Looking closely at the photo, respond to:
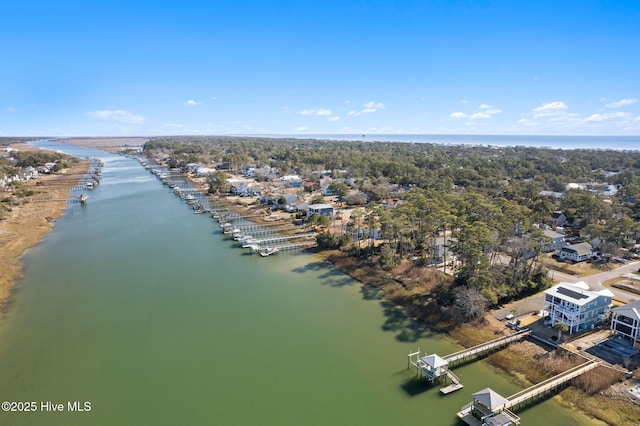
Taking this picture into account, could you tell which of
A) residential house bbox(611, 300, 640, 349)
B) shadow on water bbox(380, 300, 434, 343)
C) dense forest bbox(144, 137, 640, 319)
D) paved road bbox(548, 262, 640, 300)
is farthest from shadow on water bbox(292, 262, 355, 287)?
residential house bbox(611, 300, 640, 349)

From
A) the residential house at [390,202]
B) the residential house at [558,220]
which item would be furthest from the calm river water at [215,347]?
the residential house at [558,220]

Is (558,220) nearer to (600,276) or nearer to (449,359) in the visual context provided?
(600,276)

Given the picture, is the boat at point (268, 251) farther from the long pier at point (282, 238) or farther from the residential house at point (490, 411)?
the residential house at point (490, 411)

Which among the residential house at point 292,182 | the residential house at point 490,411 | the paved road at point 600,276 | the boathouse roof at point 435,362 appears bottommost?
the residential house at point 490,411

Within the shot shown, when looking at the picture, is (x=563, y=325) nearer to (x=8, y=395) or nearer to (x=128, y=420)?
(x=128, y=420)

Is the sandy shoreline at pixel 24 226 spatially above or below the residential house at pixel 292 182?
below

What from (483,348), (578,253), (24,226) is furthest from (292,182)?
(483,348)
